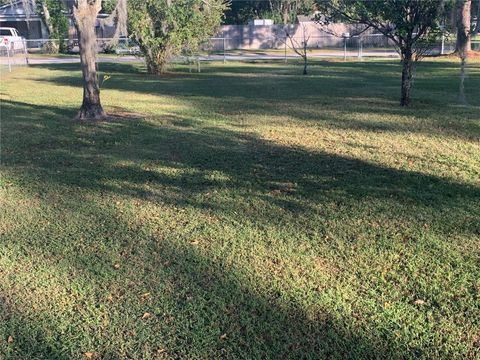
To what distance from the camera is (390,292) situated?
3936 mm

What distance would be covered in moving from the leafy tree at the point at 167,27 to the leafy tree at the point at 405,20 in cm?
876

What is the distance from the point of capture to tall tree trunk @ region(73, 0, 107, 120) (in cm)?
1162

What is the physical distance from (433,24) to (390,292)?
33.6ft

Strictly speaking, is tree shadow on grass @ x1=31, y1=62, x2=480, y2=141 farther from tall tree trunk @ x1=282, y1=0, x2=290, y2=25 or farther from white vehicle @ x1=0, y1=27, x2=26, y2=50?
tall tree trunk @ x1=282, y1=0, x2=290, y2=25

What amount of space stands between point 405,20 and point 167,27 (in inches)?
464

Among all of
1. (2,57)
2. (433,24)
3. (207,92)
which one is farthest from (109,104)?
(2,57)


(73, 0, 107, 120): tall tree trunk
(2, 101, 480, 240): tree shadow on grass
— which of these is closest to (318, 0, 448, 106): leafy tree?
(2, 101, 480, 240): tree shadow on grass

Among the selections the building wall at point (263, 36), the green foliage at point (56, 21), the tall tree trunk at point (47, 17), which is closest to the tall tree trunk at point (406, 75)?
the green foliage at point (56, 21)

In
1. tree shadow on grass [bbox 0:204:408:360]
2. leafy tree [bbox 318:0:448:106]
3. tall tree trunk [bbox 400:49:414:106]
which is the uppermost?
leafy tree [bbox 318:0:448:106]

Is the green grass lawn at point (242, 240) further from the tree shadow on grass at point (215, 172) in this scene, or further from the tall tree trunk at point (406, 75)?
the tall tree trunk at point (406, 75)

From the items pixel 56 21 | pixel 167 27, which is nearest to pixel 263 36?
pixel 56 21

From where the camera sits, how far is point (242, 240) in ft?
16.3

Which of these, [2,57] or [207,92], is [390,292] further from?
[2,57]

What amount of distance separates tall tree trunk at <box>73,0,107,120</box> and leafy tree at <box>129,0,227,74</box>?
9.41 m
